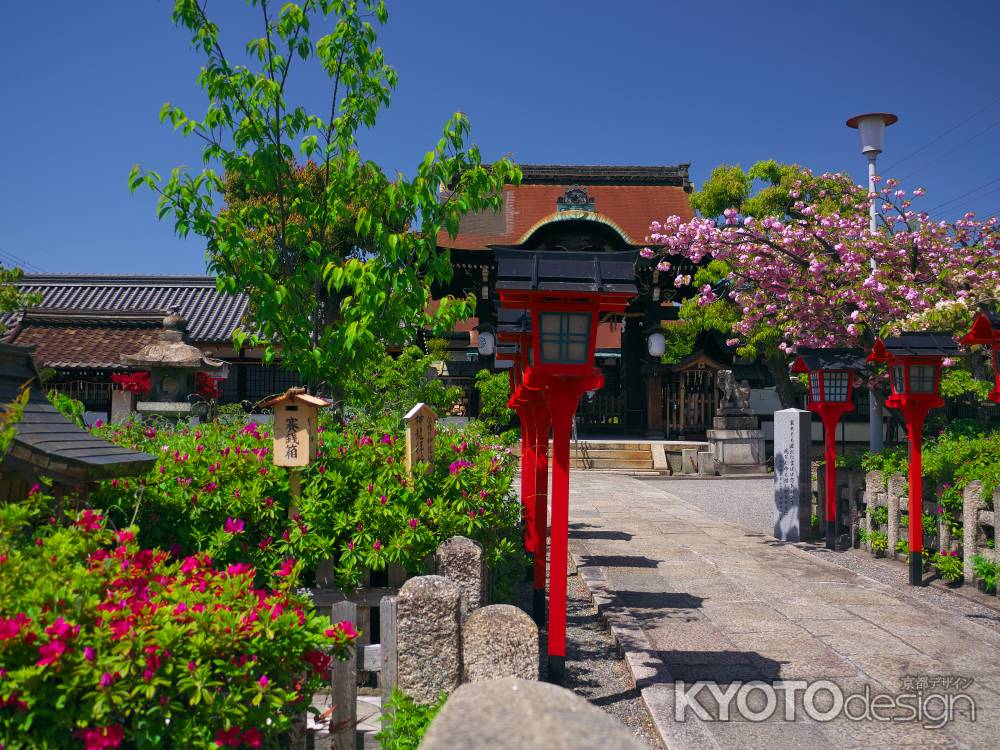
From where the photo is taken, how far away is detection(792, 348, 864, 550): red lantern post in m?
10.8

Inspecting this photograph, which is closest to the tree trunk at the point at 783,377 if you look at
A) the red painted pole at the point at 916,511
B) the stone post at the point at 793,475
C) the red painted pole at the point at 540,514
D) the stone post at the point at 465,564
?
the stone post at the point at 793,475

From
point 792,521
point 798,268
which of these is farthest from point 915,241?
point 792,521

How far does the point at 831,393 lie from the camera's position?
11.1m

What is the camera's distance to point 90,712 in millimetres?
2518

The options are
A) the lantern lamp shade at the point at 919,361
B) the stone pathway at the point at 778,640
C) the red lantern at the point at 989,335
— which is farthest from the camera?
the lantern lamp shade at the point at 919,361

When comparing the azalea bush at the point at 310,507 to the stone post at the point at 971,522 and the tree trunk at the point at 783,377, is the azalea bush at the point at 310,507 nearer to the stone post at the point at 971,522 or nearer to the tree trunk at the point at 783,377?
the stone post at the point at 971,522

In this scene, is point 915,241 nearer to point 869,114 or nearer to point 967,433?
point 869,114

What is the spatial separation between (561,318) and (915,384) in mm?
5559

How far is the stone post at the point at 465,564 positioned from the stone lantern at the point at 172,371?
1131 centimetres

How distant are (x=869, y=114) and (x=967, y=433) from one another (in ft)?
18.3

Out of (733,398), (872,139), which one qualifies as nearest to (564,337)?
(872,139)

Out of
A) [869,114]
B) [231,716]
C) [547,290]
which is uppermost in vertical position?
[869,114]

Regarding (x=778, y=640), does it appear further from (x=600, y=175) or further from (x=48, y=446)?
(x=600, y=175)

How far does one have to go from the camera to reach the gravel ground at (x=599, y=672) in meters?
4.75
